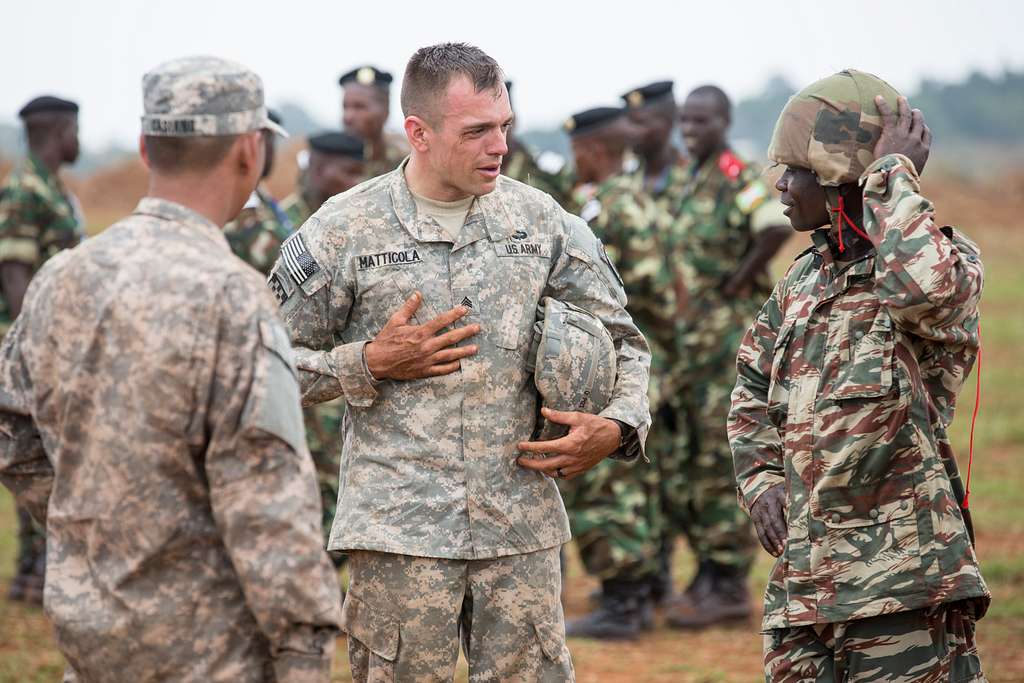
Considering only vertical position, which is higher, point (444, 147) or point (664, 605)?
point (444, 147)

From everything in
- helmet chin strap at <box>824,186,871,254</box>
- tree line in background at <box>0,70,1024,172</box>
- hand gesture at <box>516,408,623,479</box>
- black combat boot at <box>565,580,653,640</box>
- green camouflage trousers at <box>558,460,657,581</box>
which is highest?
tree line in background at <box>0,70,1024,172</box>

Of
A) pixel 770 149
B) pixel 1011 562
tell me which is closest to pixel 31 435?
pixel 770 149

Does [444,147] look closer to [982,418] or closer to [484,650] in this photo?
[484,650]

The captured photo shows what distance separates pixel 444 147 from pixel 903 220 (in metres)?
1.34

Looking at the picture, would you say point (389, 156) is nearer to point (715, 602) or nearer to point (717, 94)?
point (717, 94)

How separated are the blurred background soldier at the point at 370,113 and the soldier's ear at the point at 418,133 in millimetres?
5312

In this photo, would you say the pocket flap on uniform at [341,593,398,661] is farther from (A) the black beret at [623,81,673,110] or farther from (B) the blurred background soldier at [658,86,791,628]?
(A) the black beret at [623,81,673,110]

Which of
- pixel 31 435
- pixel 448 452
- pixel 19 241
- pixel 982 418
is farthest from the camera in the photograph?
pixel 982 418

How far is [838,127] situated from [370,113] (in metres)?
5.97

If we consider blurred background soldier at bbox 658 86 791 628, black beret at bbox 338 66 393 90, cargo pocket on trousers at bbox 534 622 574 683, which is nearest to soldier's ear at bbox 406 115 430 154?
cargo pocket on trousers at bbox 534 622 574 683

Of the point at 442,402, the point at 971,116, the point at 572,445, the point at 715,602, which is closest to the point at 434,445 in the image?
the point at 442,402

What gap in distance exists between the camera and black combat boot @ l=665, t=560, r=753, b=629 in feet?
25.4

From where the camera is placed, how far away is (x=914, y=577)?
147 inches

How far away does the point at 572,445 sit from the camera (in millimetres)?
3961
